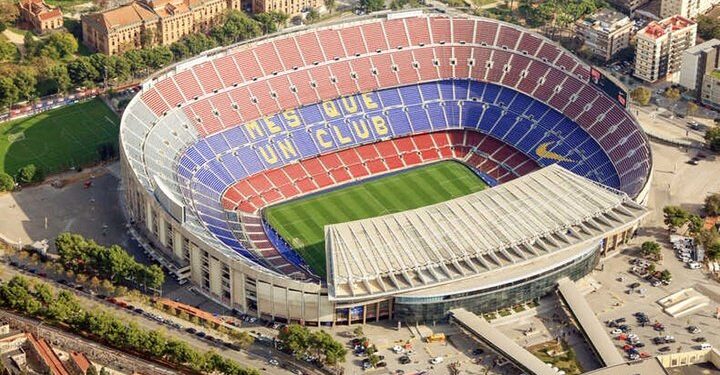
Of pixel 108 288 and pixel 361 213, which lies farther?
pixel 361 213

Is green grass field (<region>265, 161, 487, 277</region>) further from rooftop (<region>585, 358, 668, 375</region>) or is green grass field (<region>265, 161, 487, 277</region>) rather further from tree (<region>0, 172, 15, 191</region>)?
rooftop (<region>585, 358, 668, 375</region>)

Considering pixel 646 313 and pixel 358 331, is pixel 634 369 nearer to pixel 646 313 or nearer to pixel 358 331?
pixel 646 313

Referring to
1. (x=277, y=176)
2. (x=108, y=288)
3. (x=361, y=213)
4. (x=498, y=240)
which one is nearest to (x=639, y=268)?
(x=498, y=240)

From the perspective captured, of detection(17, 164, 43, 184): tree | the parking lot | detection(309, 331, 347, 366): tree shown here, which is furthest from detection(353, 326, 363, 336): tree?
detection(17, 164, 43, 184): tree

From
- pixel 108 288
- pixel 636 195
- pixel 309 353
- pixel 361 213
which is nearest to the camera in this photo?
pixel 309 353

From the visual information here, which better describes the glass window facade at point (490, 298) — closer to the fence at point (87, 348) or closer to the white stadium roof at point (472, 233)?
the white stadium roof at point (472, 233)

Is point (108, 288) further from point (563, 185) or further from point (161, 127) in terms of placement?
point (563, 185)

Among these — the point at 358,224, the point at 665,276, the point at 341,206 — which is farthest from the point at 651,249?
the point at 341,206
